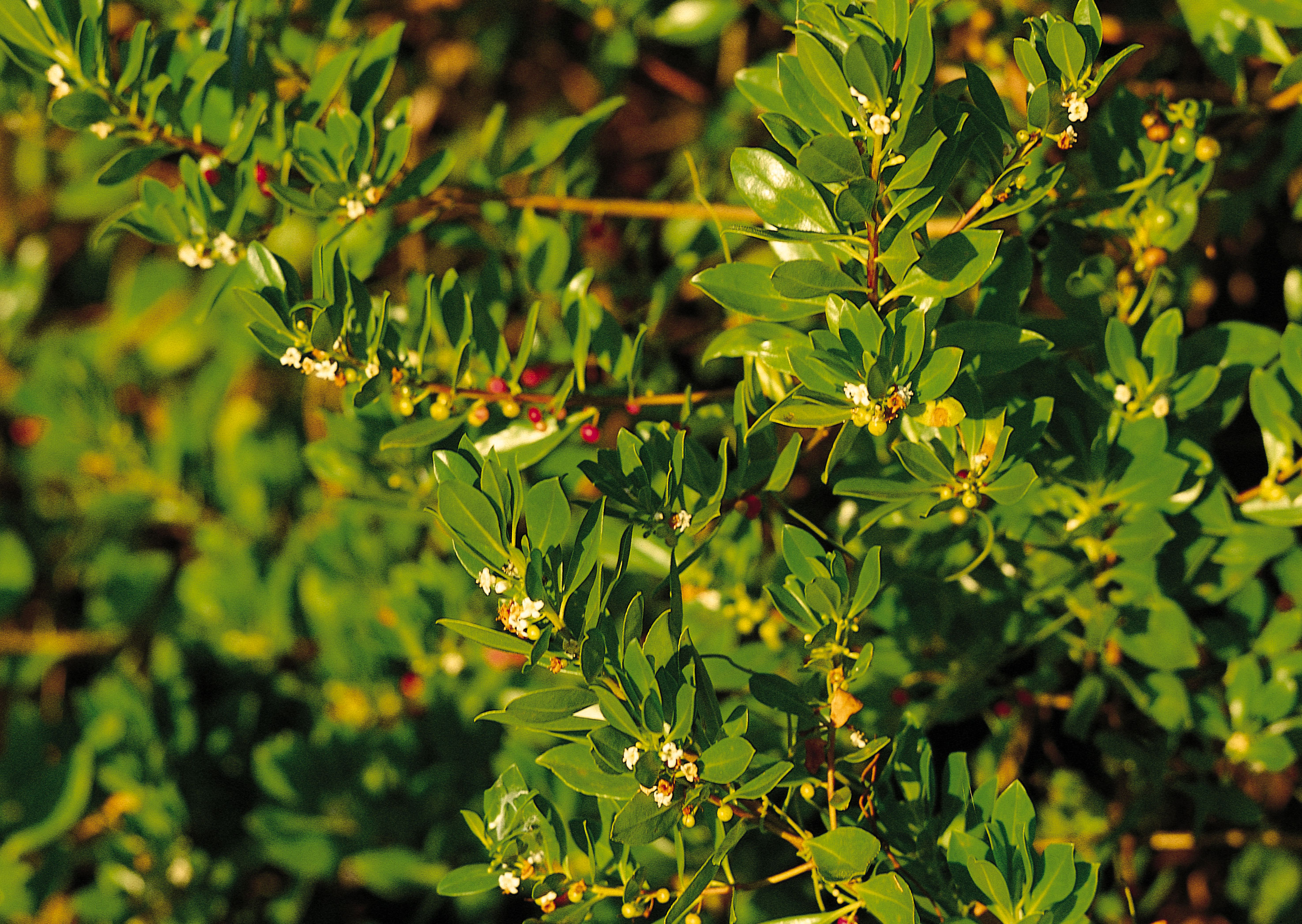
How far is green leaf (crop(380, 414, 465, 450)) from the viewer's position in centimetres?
111

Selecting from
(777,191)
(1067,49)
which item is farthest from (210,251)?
(1067,49)

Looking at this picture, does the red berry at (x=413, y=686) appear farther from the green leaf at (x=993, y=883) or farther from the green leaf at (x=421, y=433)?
the green leaf at (x=993, y=883)

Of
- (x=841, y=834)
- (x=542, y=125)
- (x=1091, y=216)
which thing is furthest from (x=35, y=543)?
(x=1091, y=216)

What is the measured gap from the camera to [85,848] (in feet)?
6.25

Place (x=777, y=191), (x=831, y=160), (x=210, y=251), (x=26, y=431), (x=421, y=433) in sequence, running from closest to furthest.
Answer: (x=831, y=160), (x=777, y=191), (x=421, y=433), (x=210, y=251), (x=26, y=431)

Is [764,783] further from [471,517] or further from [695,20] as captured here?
[695,20]

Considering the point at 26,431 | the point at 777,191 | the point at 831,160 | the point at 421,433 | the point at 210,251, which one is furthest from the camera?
the point at 26,431

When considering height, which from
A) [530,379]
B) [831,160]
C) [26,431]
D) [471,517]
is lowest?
[26,431]

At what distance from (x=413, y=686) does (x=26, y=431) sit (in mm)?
1312

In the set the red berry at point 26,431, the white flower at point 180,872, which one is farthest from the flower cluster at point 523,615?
the red berry at point 26,431

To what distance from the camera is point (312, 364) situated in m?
1.06

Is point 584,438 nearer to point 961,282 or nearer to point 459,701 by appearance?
point 961,282

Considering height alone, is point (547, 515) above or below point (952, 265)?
below

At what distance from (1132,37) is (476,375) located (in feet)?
3.94
